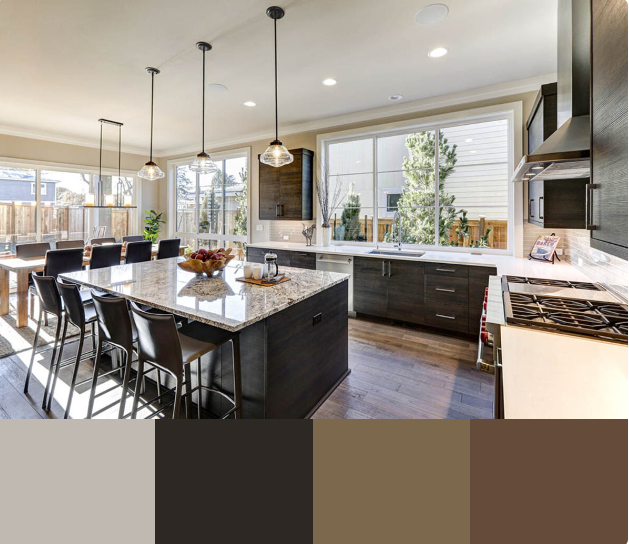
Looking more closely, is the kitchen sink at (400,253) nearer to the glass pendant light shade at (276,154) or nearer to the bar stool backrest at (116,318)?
the glass pendant light shade at (276,154)

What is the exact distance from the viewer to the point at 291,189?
16.5 ft

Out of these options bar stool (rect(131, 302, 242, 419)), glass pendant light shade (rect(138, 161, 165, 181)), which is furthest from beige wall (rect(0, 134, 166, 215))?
bar stool (rect(131, 302, 242, 419))

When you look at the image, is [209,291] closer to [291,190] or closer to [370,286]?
[370,286]

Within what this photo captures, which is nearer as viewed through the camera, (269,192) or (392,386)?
(392,386)

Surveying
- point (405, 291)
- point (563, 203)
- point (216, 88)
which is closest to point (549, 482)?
point (563, 203)

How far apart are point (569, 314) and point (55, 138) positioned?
7.64 m

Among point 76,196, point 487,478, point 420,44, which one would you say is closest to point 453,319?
point 420,44

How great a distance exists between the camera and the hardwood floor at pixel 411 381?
2.22 meters

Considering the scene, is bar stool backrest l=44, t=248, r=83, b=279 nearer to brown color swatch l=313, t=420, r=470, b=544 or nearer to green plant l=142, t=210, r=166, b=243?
green plant l=142, t=210, r=166, b=243

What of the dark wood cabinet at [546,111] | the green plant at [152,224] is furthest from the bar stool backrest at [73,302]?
the green plant at [152,224]

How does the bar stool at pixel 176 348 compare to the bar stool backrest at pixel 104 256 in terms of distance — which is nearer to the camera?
the bar stool at pixel 176 348

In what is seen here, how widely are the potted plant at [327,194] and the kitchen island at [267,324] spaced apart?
8.17ft

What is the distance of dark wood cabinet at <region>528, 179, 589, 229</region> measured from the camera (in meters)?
2.29

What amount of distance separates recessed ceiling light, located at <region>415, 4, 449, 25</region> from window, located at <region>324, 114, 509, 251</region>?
5.74 feet
